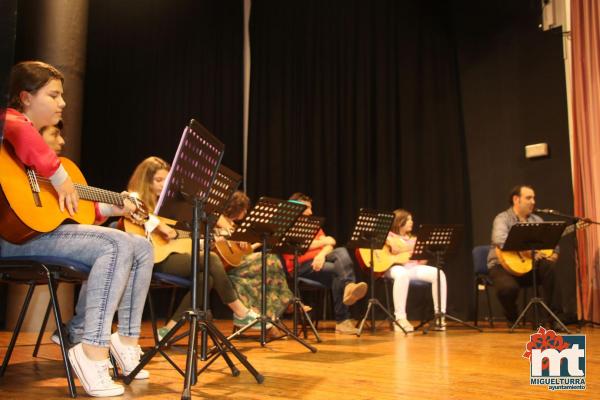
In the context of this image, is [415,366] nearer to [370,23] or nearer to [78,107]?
[78,107]

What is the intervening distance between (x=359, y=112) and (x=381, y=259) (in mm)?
2264

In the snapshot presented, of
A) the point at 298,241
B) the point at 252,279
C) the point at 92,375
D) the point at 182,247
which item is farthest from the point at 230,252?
the point at 92,375

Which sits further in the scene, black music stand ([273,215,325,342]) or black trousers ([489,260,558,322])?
black trousers ([489,260,558,322])

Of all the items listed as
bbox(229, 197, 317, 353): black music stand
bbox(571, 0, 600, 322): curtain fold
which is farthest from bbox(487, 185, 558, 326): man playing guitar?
bbox(229, 197, 317, 353): black music stand

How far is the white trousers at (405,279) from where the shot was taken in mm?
5873

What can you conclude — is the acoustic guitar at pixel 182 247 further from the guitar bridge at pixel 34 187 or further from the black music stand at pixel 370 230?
the guitar bridge at pixel 34 187

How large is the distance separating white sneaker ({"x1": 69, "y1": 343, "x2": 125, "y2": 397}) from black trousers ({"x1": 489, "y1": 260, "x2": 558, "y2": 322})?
456 centimetres

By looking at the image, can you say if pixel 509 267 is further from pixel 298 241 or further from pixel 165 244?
pixel 165 244

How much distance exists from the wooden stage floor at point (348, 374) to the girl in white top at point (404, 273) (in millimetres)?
1436

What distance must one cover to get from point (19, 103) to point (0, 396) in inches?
44.3

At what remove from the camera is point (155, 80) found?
26.4ft

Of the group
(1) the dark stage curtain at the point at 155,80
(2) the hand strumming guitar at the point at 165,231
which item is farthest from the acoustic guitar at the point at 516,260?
(1) the dark stage curtain at the point at 155,80

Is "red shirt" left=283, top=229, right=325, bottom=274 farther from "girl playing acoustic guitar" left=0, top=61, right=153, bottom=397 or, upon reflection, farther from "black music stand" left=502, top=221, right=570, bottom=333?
"girl playing acoustic guitar" left=0, top=61, right=153, bottom=397

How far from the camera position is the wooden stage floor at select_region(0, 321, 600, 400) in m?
2.35
